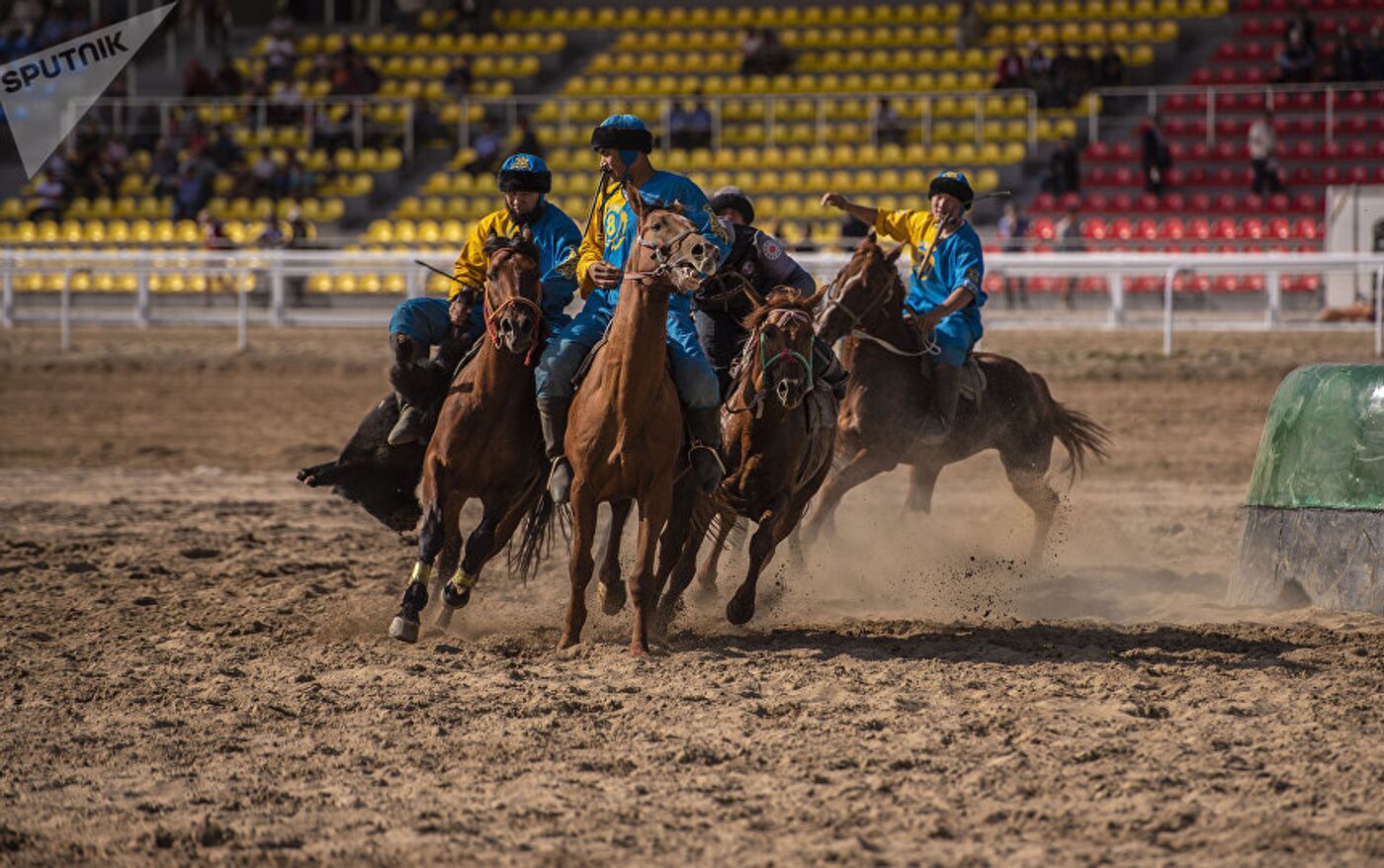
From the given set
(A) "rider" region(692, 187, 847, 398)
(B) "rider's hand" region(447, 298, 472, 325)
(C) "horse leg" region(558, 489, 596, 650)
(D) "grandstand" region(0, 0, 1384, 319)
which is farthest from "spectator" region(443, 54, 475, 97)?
(C) "horse leg" region(558, 489, 596, 650)

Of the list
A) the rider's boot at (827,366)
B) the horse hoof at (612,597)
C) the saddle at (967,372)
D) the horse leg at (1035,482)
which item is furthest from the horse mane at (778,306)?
the horse leg at (1035,482)

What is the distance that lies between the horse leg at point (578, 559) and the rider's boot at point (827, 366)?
1578 mm

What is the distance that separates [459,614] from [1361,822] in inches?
185

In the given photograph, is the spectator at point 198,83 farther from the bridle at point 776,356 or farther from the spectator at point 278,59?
the bridle at point 776,356

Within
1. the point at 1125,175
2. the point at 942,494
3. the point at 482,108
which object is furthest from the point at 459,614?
the point at 482,108

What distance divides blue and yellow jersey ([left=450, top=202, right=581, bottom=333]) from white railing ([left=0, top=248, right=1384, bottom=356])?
1160 centimetres

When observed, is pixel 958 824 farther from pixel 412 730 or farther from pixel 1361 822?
pixel 412 730

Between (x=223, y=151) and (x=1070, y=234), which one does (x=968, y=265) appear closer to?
(x=1070, y=234)

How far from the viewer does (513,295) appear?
7418 millimetres

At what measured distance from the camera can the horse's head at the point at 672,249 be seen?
6.78 meters

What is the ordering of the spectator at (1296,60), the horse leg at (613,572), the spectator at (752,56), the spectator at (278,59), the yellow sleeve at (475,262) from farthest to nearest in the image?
the spectator at (278,59)
the spectator at (752,56)
the spectator at (1296,60)
the yellow sleeve at (475,262)
the horse leg at (613,572)

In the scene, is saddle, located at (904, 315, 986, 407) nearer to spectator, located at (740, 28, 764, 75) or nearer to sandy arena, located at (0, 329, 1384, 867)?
sandy arena, located at (0, 329, 1384, 867)

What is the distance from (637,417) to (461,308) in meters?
1.40

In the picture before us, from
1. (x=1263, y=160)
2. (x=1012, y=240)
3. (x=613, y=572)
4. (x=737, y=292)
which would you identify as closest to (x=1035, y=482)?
(x=737, y=292)
